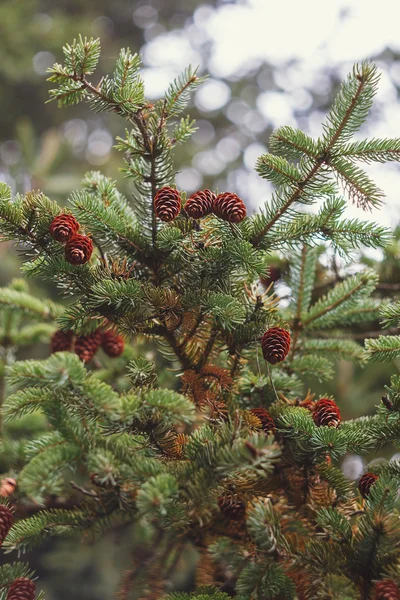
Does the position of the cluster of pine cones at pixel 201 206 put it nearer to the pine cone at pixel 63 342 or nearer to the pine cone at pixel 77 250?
the pine cone at pixel 77 250

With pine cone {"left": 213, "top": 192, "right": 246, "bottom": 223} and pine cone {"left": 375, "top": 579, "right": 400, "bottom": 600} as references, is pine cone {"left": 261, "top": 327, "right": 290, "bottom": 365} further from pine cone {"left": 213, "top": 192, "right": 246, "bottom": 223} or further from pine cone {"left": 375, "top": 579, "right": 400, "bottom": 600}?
pine cone {"left": 375, "top": 579, "right": 400, "bottom": 600}

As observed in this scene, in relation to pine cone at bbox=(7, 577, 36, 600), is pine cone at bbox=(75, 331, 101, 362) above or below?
above

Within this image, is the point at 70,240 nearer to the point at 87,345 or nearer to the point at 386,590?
the point at 87,345

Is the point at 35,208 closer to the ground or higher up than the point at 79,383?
higher up

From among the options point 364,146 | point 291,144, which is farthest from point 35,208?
point 364,146

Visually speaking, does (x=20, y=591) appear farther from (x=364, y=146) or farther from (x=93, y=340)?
(x=364, y=146)

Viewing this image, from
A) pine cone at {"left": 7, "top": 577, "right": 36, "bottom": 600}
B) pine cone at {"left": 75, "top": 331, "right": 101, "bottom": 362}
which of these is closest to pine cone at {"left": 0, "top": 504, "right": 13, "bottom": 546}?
pine cone at {"left": 7, "top": 577, "right": 36, "bottom": 600}
